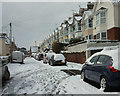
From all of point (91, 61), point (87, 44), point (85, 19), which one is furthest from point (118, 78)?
point (85, 19)

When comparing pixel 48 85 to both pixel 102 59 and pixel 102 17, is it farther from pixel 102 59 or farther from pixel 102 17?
pixel 102 17

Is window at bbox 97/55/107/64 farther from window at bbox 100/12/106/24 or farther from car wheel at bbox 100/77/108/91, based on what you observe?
window at bbox 100/12/106/24

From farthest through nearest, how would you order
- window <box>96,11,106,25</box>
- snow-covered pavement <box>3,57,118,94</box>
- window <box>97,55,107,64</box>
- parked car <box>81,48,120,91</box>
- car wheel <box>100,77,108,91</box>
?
window <box>96,11,106,25</box> → window <box>97,55,107,64</box> → snow-covered pavement <box>3,57,118,94</box> → car wheel <box>100,77,108,91</box> → parked car <box>81,48,120,91</box>

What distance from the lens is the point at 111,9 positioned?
78.4 ft

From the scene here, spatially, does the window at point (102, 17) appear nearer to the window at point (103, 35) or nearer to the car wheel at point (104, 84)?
the window at point (103, 35)

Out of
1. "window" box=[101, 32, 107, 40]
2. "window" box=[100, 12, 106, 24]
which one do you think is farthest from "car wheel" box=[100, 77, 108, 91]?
"window" box=[100, 12, 106, 24]

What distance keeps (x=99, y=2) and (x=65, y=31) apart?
2977cm

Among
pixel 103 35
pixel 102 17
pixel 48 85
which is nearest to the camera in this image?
pixel 48 85

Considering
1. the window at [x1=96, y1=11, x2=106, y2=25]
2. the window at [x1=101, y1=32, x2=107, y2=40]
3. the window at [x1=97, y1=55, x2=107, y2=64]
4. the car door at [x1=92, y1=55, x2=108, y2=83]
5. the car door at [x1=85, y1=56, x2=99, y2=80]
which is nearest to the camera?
the car door at [x1=92, y1=55, x2=108, y2=83]

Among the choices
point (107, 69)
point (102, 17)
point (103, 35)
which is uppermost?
point (102, 17)

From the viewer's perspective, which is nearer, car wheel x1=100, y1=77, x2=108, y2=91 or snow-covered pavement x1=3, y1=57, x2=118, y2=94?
car wheel x1=100, y1=77, x2=108, y2=91

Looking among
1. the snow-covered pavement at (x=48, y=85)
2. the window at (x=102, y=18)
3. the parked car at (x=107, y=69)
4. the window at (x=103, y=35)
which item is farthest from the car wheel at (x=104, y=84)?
the window at (x=102, y=18)

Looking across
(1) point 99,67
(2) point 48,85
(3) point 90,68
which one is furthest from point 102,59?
(2) point 48,85

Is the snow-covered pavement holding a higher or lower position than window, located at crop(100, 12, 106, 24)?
lower
